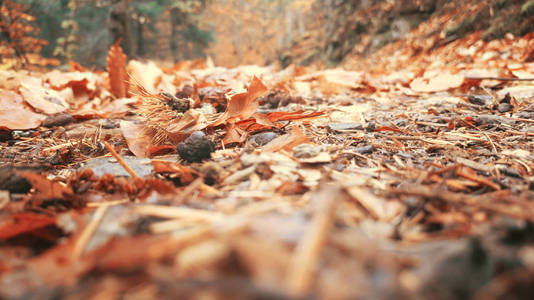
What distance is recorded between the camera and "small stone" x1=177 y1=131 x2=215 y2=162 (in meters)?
0.86

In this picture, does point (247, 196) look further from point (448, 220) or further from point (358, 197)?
point (448, 220)

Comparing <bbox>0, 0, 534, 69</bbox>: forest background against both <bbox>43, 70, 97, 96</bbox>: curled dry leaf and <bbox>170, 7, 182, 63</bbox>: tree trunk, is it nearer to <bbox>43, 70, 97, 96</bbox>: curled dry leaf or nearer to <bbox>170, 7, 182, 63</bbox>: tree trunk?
<bbox>170, 7, 182, 63</bbox>: tree trunk

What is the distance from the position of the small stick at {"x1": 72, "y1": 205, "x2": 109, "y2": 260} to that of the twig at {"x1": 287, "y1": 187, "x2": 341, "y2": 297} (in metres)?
0.30

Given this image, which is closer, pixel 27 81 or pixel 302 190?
pixel 302 190

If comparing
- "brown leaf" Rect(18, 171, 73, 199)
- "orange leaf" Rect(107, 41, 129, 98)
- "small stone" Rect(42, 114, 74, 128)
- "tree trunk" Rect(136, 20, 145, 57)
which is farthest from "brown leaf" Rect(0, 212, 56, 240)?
"tree trunk" Rect(136, 20, 145, 57)

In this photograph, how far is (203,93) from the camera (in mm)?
1614

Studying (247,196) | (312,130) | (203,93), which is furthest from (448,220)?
(203,93)

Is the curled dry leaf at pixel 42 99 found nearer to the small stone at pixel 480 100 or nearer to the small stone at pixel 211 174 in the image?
the small stone at pixel 211 174

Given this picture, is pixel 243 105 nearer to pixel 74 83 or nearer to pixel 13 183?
pixel 13 183

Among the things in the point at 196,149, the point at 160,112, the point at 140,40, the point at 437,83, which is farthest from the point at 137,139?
the point at 140,40

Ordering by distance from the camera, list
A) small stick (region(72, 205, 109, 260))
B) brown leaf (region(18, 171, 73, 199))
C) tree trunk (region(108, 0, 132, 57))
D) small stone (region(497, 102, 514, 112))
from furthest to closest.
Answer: tree trunk (region(108, 0, 132, 57))
small stone (region(497, 102, 514, 112))
brown leaf (region(18, 171, 73, 199))
small stick (region(72, 205, 109, 260))

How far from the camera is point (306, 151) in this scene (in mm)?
788

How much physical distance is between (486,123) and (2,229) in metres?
1.58

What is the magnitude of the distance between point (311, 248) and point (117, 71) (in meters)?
2.15
